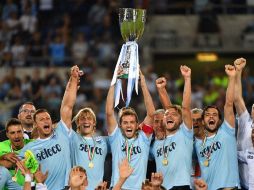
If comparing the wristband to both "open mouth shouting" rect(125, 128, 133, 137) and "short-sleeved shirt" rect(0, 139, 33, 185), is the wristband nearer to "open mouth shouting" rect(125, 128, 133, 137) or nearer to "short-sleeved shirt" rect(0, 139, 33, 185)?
"short-sleeved shirt" rect(0, 139, 33, 185)

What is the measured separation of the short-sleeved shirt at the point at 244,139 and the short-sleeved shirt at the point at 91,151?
5.72 feet

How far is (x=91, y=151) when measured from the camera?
13.2 metres

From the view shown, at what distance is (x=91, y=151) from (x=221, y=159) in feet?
5.38

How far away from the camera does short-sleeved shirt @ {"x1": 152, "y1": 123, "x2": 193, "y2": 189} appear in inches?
512

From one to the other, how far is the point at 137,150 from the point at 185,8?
38.9ft

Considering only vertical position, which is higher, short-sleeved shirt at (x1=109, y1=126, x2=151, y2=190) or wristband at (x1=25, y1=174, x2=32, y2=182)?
short-sleeved shirt at (x1=109, y1=126, x2=151, y2=190)

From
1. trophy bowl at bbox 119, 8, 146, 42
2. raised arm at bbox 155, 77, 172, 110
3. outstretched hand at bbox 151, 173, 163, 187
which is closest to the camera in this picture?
outstretched hand at bbox 151, 173, 163, 187

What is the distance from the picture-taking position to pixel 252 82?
22.1 m

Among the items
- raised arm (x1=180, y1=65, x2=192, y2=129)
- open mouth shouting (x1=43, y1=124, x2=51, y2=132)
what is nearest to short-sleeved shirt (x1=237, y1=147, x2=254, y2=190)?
raised arm (x1=180, y1=65, x2=192, y2=129)

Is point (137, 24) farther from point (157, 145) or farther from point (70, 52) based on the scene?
point (70, 52)

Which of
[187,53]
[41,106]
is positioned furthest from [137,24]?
[187,53]

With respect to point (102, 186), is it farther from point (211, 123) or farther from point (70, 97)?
point (211, 123)

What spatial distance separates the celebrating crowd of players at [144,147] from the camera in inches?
513

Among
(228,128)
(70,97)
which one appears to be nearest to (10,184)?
(70,97)
